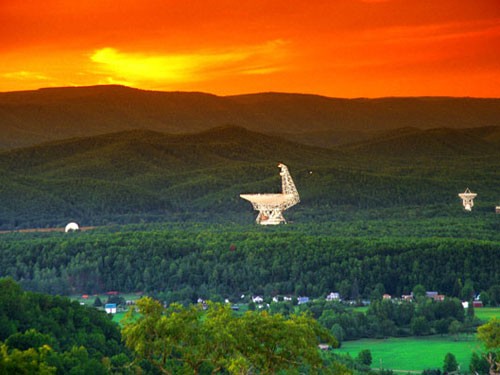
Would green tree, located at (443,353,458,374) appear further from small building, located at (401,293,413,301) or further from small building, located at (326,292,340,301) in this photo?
small building, located at (326,292,340,301)

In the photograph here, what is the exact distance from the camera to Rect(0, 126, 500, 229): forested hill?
13688cm

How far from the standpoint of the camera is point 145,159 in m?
177

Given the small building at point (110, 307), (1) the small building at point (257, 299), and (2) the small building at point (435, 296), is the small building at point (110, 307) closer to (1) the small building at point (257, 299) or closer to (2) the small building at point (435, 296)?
(1) the small building at point (257, 299)

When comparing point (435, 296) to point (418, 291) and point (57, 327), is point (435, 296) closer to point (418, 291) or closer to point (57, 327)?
point (418, 291)

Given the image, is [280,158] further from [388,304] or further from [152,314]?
[152,314]

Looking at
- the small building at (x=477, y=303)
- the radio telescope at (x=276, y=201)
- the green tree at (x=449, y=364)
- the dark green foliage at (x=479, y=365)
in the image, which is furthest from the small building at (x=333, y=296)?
the radio telescope at (x=276, y=201)

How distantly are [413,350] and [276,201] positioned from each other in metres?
49.0

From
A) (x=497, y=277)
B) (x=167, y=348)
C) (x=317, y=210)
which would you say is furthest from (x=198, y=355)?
(x=317, y=210)

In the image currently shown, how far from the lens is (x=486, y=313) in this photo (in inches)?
2862

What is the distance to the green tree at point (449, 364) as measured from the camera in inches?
2240

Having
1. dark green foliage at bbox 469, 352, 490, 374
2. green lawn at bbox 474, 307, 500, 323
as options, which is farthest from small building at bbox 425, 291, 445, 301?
dark green foliage at bbox 469, 352, 490, 374

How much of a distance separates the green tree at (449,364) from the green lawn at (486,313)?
12216mm

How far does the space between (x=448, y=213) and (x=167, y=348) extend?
9184 cm

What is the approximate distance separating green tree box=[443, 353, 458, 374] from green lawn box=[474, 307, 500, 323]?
40.1ft
